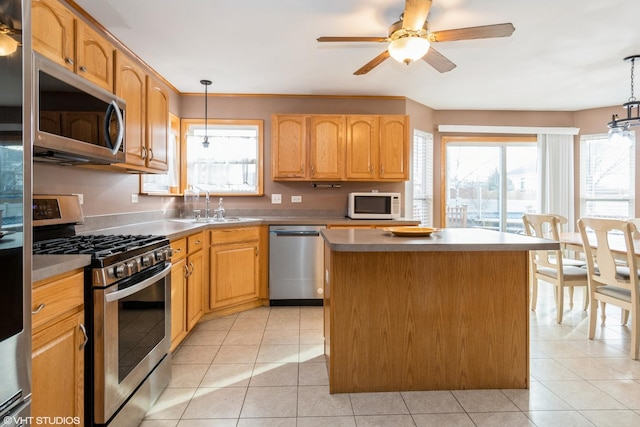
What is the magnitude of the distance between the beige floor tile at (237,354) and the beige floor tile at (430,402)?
1.07 m

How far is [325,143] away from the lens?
13.1 ft

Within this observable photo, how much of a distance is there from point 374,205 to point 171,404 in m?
2.77

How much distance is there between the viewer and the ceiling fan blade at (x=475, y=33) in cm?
196

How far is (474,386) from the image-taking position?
2.06 metres

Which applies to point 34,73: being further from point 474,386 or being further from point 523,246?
point 474,386

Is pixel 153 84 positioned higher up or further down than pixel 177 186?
higher up

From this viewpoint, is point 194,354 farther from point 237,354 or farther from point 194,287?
point 194,287

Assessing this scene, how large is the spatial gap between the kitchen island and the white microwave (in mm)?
1952

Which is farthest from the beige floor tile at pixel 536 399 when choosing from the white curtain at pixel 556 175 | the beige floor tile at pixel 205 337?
the white curtain at pixel 556 175

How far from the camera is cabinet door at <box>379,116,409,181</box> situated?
13.2ft

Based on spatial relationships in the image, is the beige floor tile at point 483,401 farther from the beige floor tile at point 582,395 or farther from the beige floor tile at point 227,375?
the beige floor tile at point 227,375

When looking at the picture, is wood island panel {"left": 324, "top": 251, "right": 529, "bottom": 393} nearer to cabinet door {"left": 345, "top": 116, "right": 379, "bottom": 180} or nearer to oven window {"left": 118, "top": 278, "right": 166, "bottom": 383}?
oven window {"left": 118, "top": 278, "right": 166, "bottom": 383}

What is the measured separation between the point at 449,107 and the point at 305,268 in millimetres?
2967

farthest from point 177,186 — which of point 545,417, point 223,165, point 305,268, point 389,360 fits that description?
point 545,417
